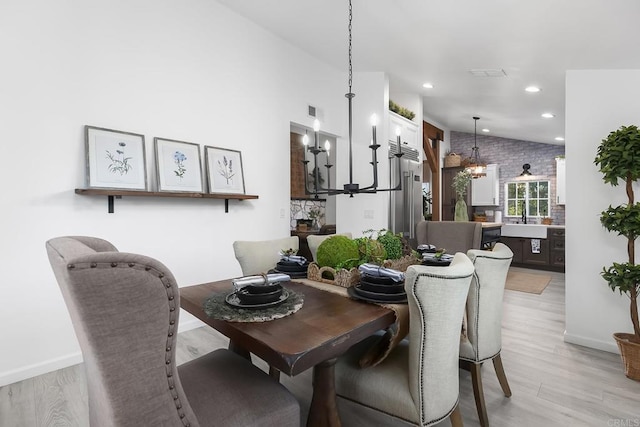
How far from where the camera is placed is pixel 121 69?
2.64 meters

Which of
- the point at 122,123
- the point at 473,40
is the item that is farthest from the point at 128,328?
the point at 473,40

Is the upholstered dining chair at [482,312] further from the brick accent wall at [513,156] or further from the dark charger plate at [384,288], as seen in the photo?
the brick accent wall at [513,156]

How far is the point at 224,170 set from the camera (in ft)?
10.9

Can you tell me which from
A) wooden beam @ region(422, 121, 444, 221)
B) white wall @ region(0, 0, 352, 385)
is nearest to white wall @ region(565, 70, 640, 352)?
white wall @ region(0, 0, 352, 385)

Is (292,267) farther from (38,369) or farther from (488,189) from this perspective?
(488,189)

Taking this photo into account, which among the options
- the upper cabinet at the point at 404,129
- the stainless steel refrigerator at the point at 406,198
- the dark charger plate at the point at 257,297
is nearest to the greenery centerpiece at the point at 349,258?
the dark charger plate at the point at 257,297

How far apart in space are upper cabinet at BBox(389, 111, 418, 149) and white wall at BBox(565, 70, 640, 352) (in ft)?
7.89

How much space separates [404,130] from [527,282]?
313 centimetres

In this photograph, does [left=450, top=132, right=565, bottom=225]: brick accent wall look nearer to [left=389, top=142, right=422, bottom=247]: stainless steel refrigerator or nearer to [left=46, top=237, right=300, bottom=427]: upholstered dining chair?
[left=389, top=142, right=422, bottom=247]: stainless steel refrigerator

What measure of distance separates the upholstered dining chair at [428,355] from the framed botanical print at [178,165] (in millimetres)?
2373

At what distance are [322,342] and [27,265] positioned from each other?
7.69 ft

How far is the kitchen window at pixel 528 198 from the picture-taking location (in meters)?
6.96

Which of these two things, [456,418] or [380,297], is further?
[380,297]

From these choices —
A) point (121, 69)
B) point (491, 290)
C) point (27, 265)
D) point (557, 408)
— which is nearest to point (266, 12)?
point (121, 69)
